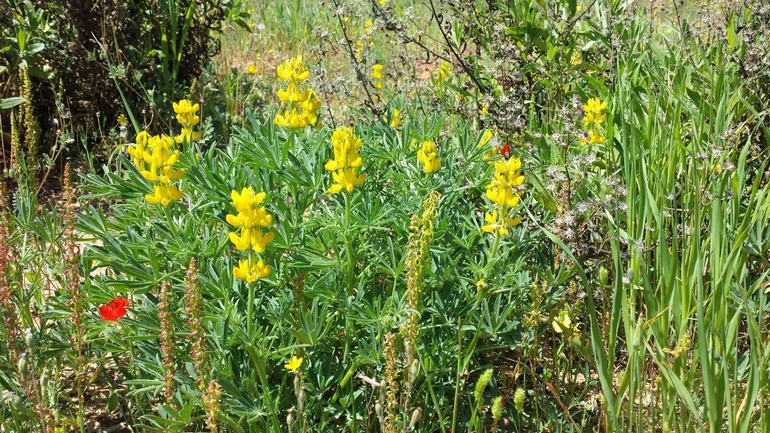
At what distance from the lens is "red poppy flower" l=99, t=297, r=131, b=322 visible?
2.18 metres

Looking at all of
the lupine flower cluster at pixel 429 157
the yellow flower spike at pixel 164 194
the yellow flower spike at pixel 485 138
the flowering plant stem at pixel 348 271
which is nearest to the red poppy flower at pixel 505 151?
the yellow flower spike at pixel 485 138

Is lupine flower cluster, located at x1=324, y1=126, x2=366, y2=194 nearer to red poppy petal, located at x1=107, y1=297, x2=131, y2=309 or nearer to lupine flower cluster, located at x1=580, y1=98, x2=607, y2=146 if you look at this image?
red poppy petal, located at x1=107, y1=297, x2=131, y2=309

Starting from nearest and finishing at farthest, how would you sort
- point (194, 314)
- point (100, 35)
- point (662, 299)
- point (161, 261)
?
1. point (194, 314)
2. point (662, 299)
3. point (161, 261)
4. point (100, 35)

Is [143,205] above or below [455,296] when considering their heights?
above

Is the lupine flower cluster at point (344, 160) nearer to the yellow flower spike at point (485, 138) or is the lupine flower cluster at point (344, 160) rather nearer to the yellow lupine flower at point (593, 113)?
the yellow flower spike at point (485, 138)

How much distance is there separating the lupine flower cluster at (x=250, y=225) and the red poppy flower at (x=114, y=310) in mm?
486

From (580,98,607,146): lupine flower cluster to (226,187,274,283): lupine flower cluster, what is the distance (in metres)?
1.36

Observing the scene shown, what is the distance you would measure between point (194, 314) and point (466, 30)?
263 centimetres

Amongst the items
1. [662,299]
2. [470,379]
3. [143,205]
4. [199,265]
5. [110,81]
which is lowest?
[470,379]

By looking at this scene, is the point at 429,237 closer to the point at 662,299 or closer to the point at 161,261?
the point at 662,299

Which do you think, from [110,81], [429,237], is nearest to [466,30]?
[110,81]

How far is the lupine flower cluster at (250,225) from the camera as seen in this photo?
1.83 meters

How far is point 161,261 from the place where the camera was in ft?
7.84

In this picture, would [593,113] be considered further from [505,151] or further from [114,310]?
[114,310]
